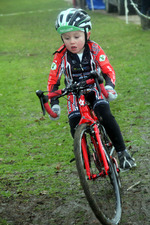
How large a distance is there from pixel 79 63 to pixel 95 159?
1037 millimetres

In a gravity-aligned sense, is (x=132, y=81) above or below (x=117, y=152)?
below

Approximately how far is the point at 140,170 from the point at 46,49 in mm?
11284

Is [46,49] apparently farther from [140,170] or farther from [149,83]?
[140,170]

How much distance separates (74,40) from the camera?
4.46 metres

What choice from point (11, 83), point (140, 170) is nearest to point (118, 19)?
point (11, 83)

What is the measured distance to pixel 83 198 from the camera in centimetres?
480

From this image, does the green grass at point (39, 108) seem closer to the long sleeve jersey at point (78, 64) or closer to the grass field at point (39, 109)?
the grass field at point (39, 109)

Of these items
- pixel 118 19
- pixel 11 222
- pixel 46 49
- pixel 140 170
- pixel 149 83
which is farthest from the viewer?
pixel 118 19

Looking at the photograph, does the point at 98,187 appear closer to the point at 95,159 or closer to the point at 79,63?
the point at 95,159

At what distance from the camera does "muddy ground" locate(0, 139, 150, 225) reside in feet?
14.1

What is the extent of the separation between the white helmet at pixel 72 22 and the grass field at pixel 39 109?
185 cm

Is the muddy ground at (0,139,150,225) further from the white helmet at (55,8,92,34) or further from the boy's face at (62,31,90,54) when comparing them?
the white helmet at (55,8,92,34)

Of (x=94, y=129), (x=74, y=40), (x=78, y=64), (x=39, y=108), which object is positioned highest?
(x=74, y=40)

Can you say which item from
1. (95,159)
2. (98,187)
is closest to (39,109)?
(95,159)
